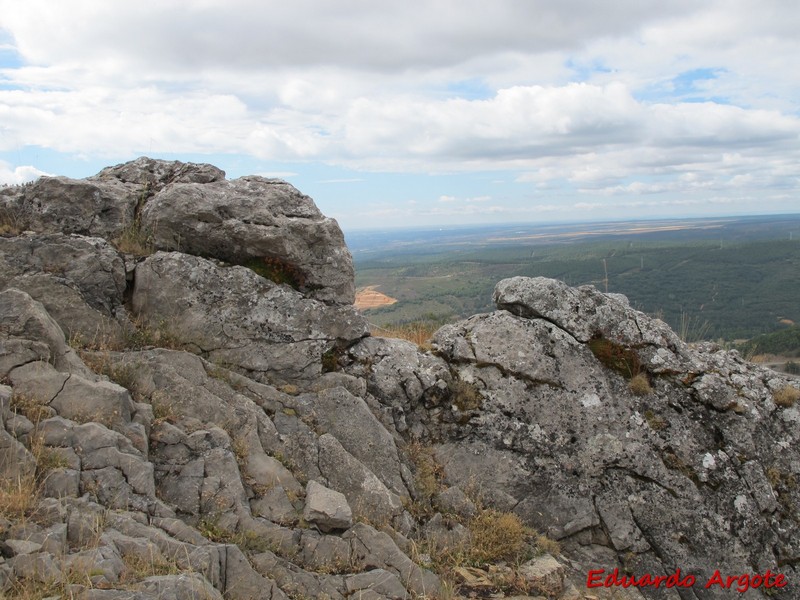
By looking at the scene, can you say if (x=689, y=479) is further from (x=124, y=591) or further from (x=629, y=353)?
(x=124, y=591)

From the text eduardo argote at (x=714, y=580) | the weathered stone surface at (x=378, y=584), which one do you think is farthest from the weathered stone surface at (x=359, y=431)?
the text eduardo argote at (x=714, y=580)

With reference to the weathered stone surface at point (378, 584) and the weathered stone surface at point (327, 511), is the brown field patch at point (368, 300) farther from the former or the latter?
the weathered stone surface at point (378, 584)

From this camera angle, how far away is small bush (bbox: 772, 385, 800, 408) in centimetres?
1005

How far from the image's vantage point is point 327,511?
6883mm

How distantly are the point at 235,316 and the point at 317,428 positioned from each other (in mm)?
2645

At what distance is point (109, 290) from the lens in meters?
9.32

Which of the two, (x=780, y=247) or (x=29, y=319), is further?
(x=780, y=247)

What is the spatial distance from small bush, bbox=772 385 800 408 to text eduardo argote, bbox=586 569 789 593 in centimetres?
311

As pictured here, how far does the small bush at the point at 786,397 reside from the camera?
1005 centimetres

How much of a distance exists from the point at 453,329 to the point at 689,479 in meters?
4.90

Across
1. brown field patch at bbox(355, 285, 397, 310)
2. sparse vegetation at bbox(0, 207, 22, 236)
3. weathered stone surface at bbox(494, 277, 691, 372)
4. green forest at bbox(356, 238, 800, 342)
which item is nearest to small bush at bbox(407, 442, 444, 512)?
brown field patch at bbox(355, 285, 397, 310)

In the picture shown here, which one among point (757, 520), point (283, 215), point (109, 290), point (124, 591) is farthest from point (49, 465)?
point (757, 520)

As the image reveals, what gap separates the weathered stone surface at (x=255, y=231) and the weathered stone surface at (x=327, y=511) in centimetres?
436

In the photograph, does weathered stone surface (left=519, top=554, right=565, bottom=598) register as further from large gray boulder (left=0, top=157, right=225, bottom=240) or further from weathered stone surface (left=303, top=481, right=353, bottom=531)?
large gray boulder (left=0, top=157, right=225, bottom=240)
